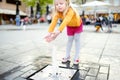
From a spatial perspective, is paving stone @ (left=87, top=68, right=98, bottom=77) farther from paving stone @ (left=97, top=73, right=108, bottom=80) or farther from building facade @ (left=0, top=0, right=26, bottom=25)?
building facade @ (left=0, top=0, right=26, bottom=25)

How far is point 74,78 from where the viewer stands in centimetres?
371

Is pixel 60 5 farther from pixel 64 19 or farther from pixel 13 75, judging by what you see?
pixel 13 75

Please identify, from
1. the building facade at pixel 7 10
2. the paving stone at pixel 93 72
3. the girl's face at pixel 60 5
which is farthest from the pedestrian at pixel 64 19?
the building facade at pixel 7 10

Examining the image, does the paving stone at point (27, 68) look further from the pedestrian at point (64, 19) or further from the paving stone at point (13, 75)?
the pedestrian at point (64, 19)

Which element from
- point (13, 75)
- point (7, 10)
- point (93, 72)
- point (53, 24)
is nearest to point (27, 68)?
point (13, 75)

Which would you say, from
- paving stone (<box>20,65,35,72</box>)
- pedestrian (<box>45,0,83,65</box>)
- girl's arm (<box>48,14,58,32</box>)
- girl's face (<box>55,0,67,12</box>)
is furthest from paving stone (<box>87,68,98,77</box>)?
girl's face (<box>55,0,67,12</box>)

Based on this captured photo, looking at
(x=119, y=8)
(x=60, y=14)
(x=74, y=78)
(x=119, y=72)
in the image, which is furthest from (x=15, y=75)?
(x=119, y=8)

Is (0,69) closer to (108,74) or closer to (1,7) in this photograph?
(108,74)

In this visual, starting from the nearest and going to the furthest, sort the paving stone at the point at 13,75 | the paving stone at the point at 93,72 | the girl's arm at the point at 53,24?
the paving stone at the point at 13,75, the girl's arm at the point at 53,24, the paving stone at the point at 93,72

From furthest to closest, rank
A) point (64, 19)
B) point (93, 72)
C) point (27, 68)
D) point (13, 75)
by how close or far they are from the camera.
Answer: point (27, 68)
point (93, 72)
point (13, 75)
point (64, 19)

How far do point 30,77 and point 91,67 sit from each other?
1537 millimetres

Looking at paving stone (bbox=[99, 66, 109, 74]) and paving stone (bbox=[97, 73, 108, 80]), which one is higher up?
paving stone (bbox=[97, 73, 108, 80])

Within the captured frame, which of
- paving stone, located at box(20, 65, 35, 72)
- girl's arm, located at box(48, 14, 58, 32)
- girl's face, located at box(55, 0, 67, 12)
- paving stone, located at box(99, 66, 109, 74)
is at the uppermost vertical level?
Answer: girl's face, located at box(55, 0, 67, 12)

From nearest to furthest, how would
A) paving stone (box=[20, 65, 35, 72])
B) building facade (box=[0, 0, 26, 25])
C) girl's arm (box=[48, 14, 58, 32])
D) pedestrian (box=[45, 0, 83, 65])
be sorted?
pedestrian (box=[45, 0, 83, 65]), girl's arm (box=[48, 14, 58, 32]), paving stone (box=[20, 65, 35, 72]), building facade (box=[0, 0, 26, 25])
